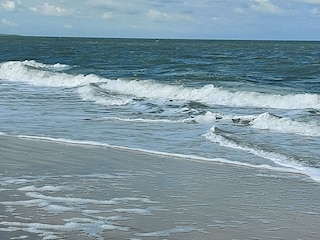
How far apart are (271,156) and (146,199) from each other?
11.0ft

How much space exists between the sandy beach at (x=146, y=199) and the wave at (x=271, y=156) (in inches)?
12.5

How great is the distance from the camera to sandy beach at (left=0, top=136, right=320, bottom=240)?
209 inches

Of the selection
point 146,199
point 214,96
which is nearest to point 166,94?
point 214,96

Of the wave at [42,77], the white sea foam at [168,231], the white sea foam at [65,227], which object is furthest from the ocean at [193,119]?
the white sea foam at [65,227]

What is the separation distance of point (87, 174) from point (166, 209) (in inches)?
76.1

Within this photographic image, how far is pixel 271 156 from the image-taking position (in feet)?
30.2

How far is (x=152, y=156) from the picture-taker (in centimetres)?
916

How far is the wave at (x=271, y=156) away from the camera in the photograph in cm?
818

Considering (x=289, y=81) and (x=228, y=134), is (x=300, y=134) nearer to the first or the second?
(x=228, y=134)

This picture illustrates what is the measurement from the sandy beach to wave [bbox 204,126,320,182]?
0.32 meters

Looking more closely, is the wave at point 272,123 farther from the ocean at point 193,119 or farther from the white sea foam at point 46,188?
the white sea foam at point 46,188

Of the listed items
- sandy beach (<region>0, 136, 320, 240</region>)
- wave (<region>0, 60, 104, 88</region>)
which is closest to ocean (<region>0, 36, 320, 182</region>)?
sandy beach (<region>0, 136, 320, 240</region>)

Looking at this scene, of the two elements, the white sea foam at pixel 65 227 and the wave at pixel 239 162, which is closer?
the white sea foam at pixel 65 227

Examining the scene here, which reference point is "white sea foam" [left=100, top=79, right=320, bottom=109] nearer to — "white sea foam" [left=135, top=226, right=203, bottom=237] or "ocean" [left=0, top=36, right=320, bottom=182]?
"ocean" [left=0, top=36, right=320, bottom=182]
